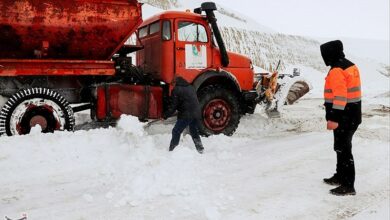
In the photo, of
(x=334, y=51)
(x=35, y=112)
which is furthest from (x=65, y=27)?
(x=334, y=51)

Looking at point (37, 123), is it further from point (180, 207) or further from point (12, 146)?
point (180, 207)

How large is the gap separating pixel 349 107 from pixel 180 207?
245 cm

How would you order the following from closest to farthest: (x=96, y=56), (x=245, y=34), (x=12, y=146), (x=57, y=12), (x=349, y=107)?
1. (x=349, y=107)
2. (x=12, y=146)
3. (x=57, y=12)
4. (x=96, y=56)
5. (x=245, y=34)

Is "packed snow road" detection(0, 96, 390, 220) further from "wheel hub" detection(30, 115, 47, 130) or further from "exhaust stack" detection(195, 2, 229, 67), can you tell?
"exhaust stack" detection(195, 2, 229, 67)

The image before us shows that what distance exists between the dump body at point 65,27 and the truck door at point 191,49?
1.02 m

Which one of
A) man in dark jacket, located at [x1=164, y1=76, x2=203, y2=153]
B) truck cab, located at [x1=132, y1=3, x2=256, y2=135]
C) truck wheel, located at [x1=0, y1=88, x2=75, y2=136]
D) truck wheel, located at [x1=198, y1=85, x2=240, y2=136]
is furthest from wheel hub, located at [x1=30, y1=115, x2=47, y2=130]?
truck wheel, located at [x1=198, y1=85, x2=240, y2=136]

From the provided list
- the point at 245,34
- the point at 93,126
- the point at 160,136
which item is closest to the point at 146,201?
the point at 160,136

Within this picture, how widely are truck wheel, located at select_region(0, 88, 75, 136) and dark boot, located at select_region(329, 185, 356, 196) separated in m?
4.96

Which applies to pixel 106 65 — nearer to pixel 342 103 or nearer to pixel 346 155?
pixel 342 103

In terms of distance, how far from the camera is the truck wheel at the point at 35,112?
22.7 ft

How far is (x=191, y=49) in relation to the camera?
8352 mm

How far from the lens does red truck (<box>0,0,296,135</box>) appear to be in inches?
274

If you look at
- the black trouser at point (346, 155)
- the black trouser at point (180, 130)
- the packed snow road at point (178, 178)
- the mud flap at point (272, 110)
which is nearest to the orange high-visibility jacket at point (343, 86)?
the black trouser at point (346, 155)

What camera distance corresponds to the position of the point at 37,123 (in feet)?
23.5
